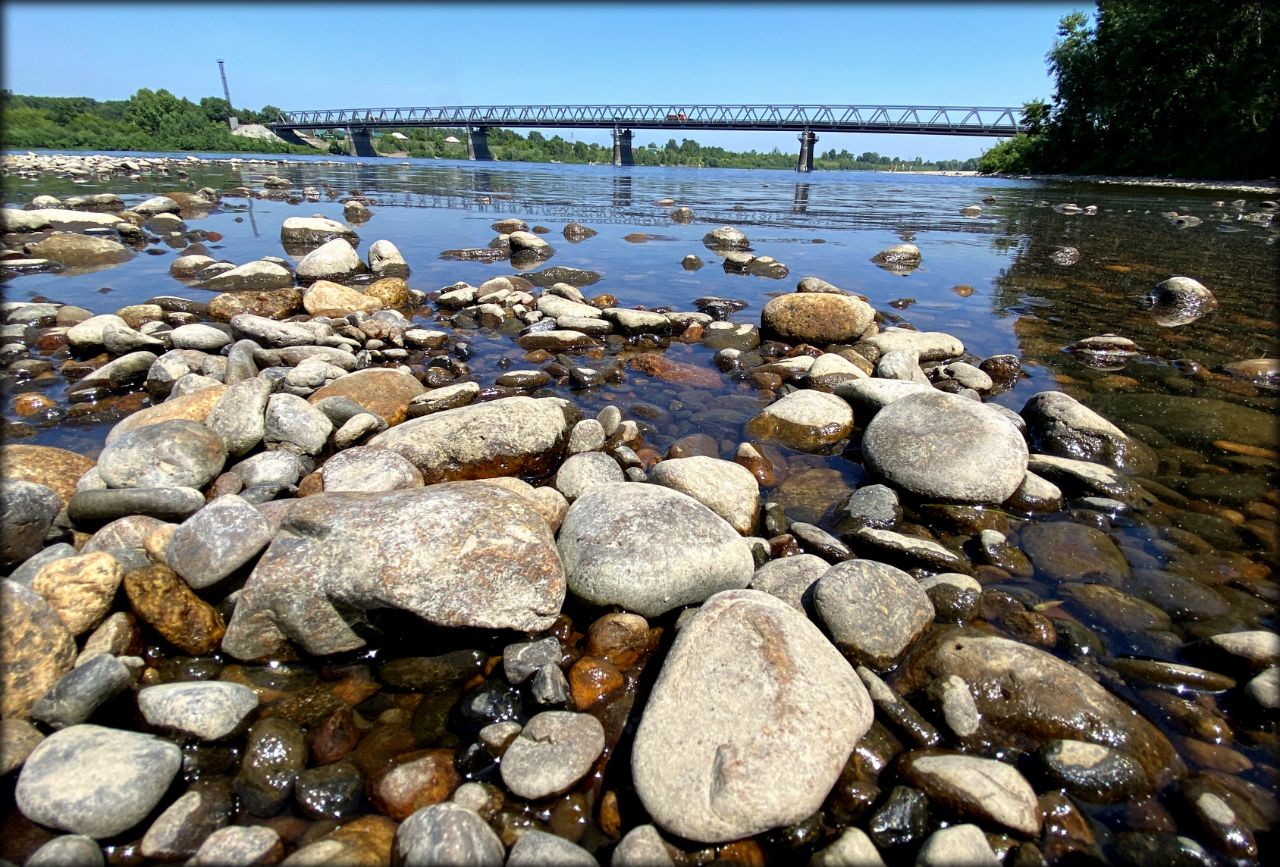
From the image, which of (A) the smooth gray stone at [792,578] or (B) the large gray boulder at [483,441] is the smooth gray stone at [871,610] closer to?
(A) the smooth gray stone at [792,578]

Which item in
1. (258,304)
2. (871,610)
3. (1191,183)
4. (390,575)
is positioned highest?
(1191,183)

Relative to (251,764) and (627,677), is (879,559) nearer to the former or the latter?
(627,677)

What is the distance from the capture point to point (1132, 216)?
69.4 feet

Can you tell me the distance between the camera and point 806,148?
8031 cm

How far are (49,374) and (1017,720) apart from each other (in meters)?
8.33

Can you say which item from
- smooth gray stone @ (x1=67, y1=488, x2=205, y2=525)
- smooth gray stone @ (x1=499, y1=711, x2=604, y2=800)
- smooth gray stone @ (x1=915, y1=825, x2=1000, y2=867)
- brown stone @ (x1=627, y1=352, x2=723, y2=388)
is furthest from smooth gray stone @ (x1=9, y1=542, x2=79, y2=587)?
brown stone @ (x1=627, y1=352, x2=723, y2=388)

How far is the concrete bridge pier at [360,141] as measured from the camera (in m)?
94.8

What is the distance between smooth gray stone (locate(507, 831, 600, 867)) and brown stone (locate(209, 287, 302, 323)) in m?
7.79

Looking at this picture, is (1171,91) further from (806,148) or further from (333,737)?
(333,737)

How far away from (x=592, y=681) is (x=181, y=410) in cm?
402

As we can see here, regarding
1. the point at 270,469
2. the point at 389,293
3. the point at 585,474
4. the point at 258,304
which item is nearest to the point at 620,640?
the point at 585,474

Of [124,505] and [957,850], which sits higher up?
[124,505]

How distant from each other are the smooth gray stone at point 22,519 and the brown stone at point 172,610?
787 millimetres

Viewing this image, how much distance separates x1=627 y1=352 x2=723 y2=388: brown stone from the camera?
6152 mm
